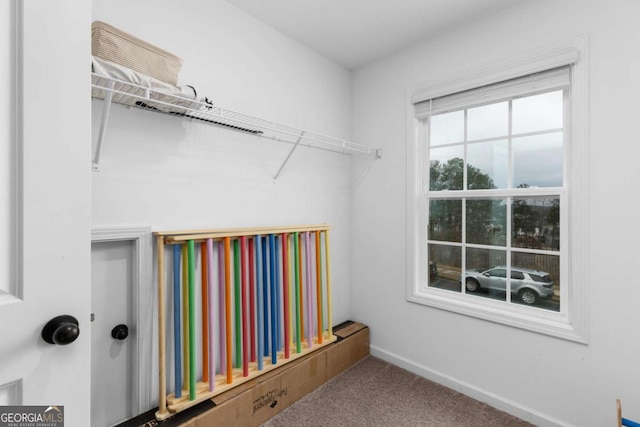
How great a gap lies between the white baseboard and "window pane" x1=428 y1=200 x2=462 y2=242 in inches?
38.3

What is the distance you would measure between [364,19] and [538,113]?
49.2 inches

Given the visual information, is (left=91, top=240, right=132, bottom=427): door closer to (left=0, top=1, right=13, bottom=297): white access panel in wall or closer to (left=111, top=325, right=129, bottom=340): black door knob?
(left=111, top=325, right=129, bottom=340): black door knob

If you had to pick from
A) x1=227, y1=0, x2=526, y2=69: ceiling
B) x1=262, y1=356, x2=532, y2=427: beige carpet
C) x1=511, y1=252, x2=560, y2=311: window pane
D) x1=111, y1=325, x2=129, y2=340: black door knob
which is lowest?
x1=262, y1=356, x2=532, y2=427: beige carpet

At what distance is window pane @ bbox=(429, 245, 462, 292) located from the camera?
221 centimetres

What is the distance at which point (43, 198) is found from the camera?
0.69m

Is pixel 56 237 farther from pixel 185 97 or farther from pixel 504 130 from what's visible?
pixel 504 130

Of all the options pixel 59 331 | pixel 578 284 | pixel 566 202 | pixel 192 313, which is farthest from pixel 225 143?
pixel 578 284

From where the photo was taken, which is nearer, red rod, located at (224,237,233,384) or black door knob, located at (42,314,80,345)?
black door knob, located at (42,314,80,345)

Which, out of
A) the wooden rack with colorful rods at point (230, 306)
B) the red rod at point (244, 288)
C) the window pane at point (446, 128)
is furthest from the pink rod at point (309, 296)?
the window pane at point (446, 128)

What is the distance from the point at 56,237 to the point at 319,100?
206cm

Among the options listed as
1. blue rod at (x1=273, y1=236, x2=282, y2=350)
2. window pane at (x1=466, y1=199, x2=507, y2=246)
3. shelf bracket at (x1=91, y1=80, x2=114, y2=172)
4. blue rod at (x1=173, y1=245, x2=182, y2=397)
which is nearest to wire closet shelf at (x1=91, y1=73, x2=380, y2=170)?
shelf bracket at (x1=91, y1=80, x2=114, y2=172)

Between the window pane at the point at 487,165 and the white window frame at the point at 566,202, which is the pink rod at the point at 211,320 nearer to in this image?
the white window frame at the point at 566,202

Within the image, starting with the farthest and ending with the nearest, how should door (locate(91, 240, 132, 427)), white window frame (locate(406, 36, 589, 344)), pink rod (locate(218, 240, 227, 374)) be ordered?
1. pink rod (locate(218, 240, 227, 374))
2. white window frame (locate(406, 36, 589, 344))
3. door (locate(91, 240, 132, 427))

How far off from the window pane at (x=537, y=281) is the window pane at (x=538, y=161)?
46 cm
